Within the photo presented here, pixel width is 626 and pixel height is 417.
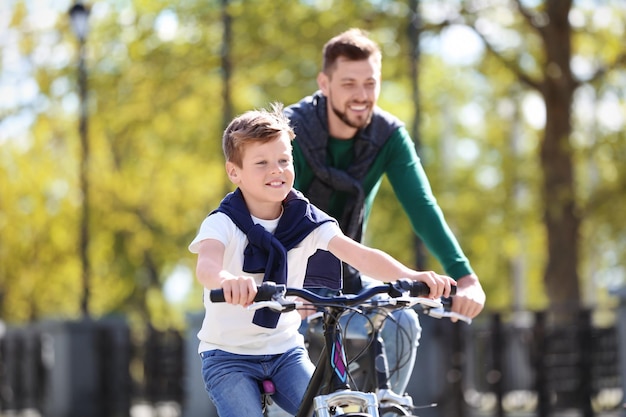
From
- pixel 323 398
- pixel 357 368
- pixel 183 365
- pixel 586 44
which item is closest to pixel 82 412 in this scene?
pixel 183 365

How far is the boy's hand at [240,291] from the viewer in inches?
144

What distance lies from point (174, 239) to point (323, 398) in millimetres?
25759

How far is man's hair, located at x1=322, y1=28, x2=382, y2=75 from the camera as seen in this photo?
497 cm

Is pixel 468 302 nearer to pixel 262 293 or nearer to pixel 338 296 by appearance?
pixel 338 296

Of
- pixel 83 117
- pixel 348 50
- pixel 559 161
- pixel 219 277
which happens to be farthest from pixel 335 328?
pixel 83 117

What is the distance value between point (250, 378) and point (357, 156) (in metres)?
1.30

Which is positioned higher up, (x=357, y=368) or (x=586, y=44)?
(x=586, y=44)

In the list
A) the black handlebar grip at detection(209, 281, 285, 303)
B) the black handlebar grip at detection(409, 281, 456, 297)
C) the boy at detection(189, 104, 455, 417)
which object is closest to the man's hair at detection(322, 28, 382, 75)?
the boy at detection(189, 104, 455, 417)

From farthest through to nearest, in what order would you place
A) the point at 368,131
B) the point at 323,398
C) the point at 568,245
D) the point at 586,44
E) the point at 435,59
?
1. the point at 435,59
2. the point at 586,44
3. the point at 568,245
4. the point at 368,131
5. the point at 323,398

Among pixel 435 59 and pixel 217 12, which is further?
pixel 435 59

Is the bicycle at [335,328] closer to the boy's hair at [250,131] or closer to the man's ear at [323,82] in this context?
the boy's hair at [250,131]

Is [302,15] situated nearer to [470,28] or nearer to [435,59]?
[470,28]

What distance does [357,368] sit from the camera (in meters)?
5.18

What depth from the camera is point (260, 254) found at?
418cm
